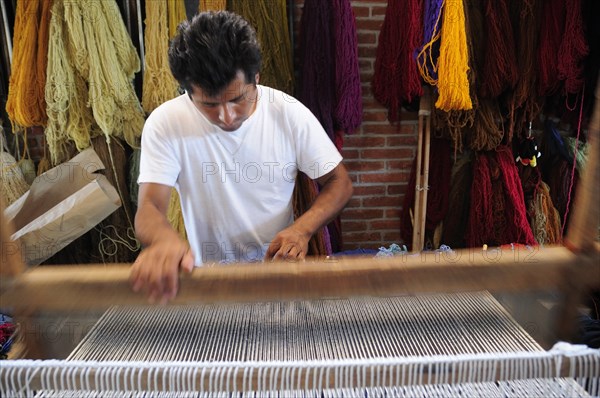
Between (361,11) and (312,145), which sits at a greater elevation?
(361,11)

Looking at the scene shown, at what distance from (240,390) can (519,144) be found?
7.84ft

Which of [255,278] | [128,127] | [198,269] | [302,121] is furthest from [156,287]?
[128,127]

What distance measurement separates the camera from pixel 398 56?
2271 millimetres

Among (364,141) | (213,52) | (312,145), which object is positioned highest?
(213,52)

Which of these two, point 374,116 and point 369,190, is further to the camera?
point 369,190

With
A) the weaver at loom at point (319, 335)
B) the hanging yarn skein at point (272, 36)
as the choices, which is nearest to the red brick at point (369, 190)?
the hanging yarn skein at point (272, 36)

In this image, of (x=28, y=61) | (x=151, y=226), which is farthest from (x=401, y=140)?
(x=28, y=61)

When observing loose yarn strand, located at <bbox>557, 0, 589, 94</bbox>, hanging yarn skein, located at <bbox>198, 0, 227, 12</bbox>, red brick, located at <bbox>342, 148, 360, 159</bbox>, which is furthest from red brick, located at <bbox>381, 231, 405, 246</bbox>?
hanging yarn skein, located at <bbox>198, 0, 227, 12</bbox>

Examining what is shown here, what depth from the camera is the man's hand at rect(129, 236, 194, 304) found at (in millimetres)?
799

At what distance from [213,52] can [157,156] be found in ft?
1.35

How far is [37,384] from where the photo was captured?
0.73 metres

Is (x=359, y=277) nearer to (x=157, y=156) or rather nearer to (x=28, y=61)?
(x=157, y=156)

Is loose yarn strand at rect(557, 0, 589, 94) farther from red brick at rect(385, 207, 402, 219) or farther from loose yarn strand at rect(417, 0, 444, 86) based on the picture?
red brick at rect(385, 207, 402, 219)

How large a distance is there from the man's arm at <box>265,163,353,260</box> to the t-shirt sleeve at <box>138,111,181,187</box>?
45 cm
